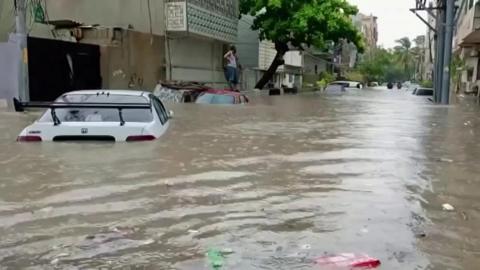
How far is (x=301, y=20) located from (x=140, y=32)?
11.8 metres

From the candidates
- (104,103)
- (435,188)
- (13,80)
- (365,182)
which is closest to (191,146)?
(104,103)

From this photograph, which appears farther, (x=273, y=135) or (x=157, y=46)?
(x=157, y=46)

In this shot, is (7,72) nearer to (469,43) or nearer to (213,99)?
(213,99)

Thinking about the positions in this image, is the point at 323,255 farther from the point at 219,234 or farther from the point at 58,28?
the point at 58,28

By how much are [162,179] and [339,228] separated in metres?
2.91

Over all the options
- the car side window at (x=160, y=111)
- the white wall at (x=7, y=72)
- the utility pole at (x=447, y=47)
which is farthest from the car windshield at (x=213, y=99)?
the utility pole at (x=447, y=47)

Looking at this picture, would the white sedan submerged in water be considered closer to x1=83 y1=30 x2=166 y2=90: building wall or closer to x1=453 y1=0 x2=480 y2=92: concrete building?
x1=83 y1=30 x2=166 y2=90: building wall

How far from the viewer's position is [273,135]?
13.0 metres

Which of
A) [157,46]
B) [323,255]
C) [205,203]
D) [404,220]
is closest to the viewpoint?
[323,255]

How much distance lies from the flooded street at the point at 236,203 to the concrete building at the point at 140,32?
41.0 ft

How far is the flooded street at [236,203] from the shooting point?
4789 mm

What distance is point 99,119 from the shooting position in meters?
10.8

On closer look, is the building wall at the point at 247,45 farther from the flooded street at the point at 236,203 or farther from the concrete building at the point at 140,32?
the flooded street at the point at 236,203

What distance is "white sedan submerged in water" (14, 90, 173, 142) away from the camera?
34.0 feet
